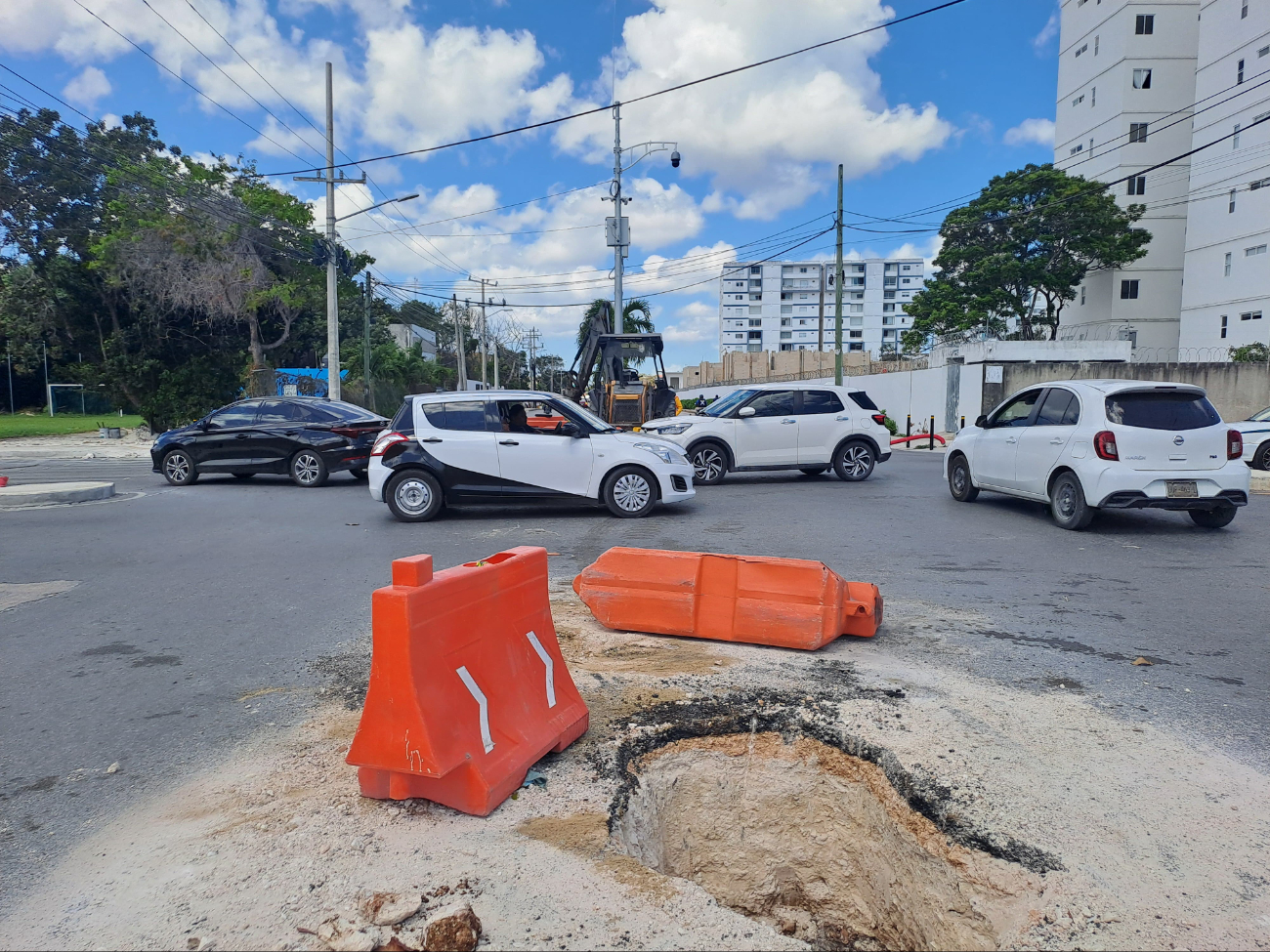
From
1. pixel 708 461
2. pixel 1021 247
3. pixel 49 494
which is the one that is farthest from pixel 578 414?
pixel 1021 247

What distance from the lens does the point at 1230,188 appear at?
134 feet

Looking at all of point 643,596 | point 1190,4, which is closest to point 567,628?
point 643,596

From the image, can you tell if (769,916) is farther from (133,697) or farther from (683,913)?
(133,697)

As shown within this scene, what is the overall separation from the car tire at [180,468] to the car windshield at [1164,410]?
47.0ft

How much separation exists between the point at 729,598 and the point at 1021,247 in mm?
46898

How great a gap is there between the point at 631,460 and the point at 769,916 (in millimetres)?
7643

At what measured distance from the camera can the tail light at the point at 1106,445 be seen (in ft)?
27.8

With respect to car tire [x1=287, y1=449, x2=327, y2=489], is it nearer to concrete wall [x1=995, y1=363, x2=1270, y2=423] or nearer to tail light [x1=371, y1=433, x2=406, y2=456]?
tail light [x1=371, y1=433, x2=406, y2=456]

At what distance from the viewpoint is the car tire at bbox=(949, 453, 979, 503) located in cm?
1134

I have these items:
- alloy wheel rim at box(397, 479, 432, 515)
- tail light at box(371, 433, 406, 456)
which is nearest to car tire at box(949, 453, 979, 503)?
alloy wheel rim at box(397, 479, 432, 515)

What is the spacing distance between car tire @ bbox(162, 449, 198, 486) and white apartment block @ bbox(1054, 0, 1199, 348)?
46529 mm

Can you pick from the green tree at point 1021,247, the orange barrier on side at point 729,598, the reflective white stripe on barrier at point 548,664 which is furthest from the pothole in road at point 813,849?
the green tree at point 1021,247

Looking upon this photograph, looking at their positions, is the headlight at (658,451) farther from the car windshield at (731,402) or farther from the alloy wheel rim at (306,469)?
the alloy wheel rim at (306,469)

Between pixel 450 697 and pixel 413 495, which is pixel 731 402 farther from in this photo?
pixel 450 697
